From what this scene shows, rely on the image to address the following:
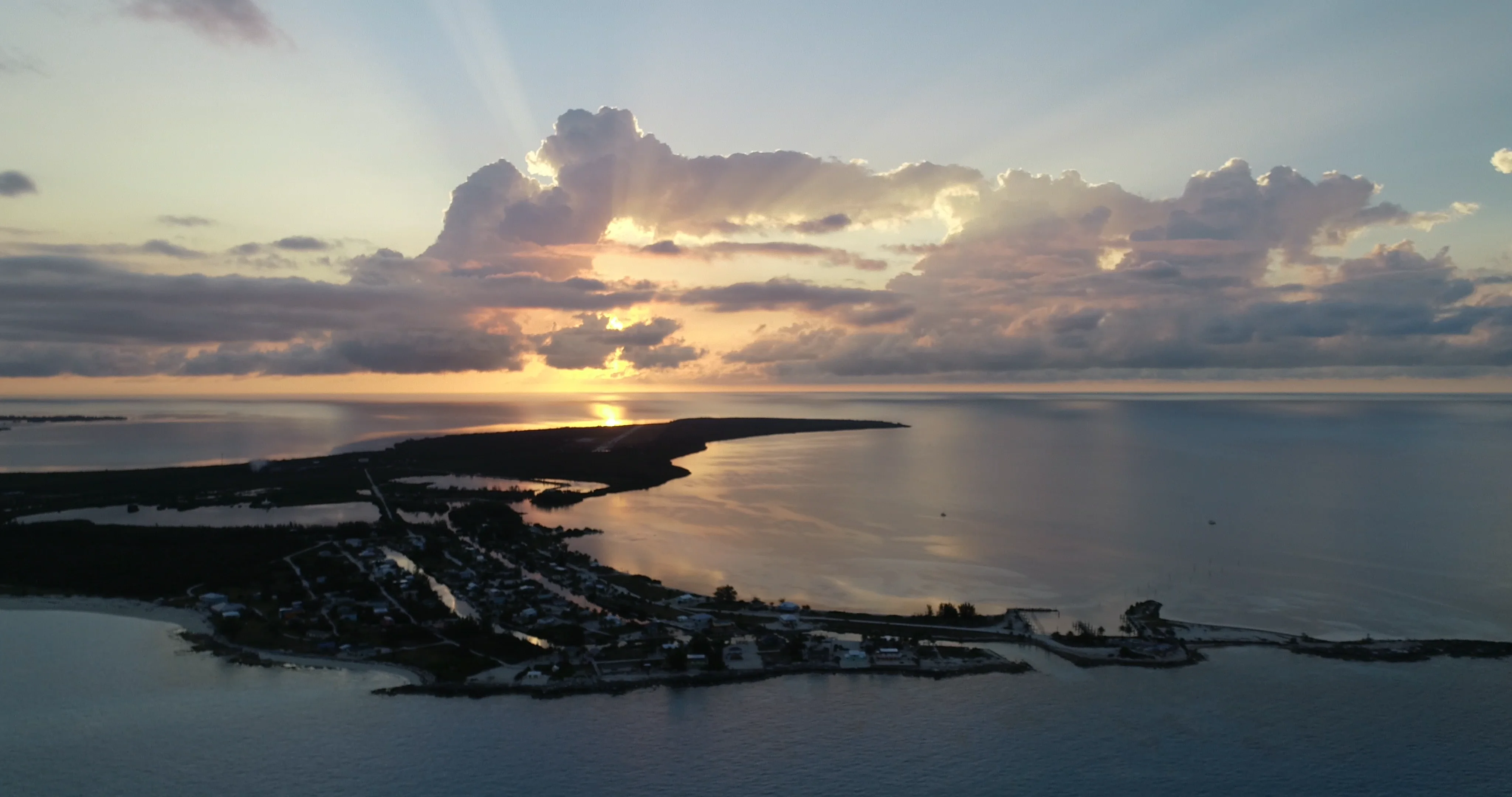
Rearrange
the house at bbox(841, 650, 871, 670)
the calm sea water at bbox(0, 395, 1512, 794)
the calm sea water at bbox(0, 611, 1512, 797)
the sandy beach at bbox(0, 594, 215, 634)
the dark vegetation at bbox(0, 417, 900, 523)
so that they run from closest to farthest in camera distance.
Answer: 1. the calm sea water at bbox(0, 611, 1512, 797)
2. the calm sea water at bbox(0, 395, 1512, 794)
3. the house at bbox(841, 650, 871, 670)
4. the sandy beach at bbox(0, 594, 215, 634)
5. the dark vegetation at bbox(0, 417, 900, 523)

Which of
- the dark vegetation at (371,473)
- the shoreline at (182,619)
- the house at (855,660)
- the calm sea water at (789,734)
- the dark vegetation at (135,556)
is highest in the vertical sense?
the dark vegetation at (371,473)

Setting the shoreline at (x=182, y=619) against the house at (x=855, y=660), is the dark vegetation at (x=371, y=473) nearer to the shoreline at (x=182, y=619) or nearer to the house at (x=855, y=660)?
the shoreline at (x=182, y=619)

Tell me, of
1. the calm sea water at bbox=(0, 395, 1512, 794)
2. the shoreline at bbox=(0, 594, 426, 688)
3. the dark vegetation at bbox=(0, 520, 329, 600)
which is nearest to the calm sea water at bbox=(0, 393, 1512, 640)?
the calm sea water at bbox=(0, 395, 1512, 794)

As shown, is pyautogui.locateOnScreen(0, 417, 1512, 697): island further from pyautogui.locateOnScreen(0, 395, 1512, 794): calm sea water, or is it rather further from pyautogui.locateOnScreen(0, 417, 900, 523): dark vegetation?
pyautogui.locateOnScreen(0, 417, 900, 523): dark vegetation

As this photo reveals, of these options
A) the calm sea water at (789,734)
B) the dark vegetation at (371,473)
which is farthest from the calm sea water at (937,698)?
the dark vegetation at (371,473)

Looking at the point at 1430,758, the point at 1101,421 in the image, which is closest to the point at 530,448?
the point at 1430,758

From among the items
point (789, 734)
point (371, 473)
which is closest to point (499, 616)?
point (789, 734)

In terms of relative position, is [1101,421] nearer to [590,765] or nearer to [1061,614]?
[1061,614]
